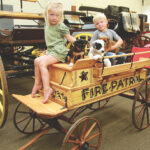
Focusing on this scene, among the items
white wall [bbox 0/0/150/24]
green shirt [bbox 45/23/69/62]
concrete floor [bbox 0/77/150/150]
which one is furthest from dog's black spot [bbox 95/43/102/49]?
white wall [bbox 0/0/150/24]

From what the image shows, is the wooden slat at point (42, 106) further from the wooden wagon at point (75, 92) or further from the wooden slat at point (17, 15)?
the wooden slat at point (17, 15)

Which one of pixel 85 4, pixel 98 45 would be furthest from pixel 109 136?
pixel 85 4

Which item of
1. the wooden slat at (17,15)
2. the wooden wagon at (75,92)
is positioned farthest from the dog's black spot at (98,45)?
the wooden slat at (17,15)

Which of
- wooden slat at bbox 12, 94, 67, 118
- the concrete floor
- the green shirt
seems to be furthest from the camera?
the concrete floor

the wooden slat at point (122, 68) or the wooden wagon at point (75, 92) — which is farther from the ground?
the wooden slat at point (122, 68)

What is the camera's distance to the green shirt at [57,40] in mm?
1654

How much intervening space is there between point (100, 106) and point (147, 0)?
366 inches

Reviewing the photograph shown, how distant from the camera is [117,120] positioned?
2346 millimetres

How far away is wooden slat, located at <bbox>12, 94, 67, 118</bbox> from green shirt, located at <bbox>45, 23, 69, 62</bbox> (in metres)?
0.42

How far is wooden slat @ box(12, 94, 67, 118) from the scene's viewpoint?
53.4 inches

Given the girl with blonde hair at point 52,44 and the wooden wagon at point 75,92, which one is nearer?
the wooden wagon at point 75,92

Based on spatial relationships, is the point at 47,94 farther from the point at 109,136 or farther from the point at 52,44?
the point at 109,136

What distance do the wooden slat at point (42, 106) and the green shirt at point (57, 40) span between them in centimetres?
42

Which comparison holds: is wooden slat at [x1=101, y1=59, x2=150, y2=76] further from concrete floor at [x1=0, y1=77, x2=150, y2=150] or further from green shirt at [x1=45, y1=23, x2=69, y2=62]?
concrete floor at [x1=0, y1=77, x2=150, y2=150]
